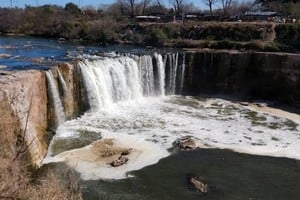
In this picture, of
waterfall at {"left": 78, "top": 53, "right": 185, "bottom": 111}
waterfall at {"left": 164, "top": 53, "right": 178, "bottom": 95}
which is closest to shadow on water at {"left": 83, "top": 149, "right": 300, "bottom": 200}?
waterfall at {"left": 78, "top": 53, "right": 185, "bottom": 111}

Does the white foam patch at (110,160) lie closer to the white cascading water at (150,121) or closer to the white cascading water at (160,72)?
the white cascading water at (150,121)

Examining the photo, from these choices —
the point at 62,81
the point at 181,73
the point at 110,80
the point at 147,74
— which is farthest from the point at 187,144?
the point at 181,73

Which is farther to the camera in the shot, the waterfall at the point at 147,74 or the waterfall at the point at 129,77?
the waterfall at the point at 147,74

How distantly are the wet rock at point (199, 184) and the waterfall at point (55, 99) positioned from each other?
660 centimetres

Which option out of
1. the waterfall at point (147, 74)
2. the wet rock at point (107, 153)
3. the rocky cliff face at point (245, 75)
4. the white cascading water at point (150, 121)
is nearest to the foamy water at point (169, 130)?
the white cascading water at point (150, 121)

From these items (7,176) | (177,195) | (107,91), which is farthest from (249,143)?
(7,176)

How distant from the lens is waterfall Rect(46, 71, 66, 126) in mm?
17078

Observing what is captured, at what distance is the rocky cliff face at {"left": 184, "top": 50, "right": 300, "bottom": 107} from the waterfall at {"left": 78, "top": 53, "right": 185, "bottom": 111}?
3.03 ft

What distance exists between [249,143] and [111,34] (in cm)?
2369

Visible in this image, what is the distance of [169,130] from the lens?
17547 millimetres

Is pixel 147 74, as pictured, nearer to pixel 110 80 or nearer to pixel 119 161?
pixel 110 80

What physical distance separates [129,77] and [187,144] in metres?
7.95

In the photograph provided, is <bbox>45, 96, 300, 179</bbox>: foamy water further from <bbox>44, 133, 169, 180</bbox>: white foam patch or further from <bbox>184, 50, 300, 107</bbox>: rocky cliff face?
<bbox>184, 50, 300, 107</bbox>: rocky cliff face

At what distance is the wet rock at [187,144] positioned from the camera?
1567cm
